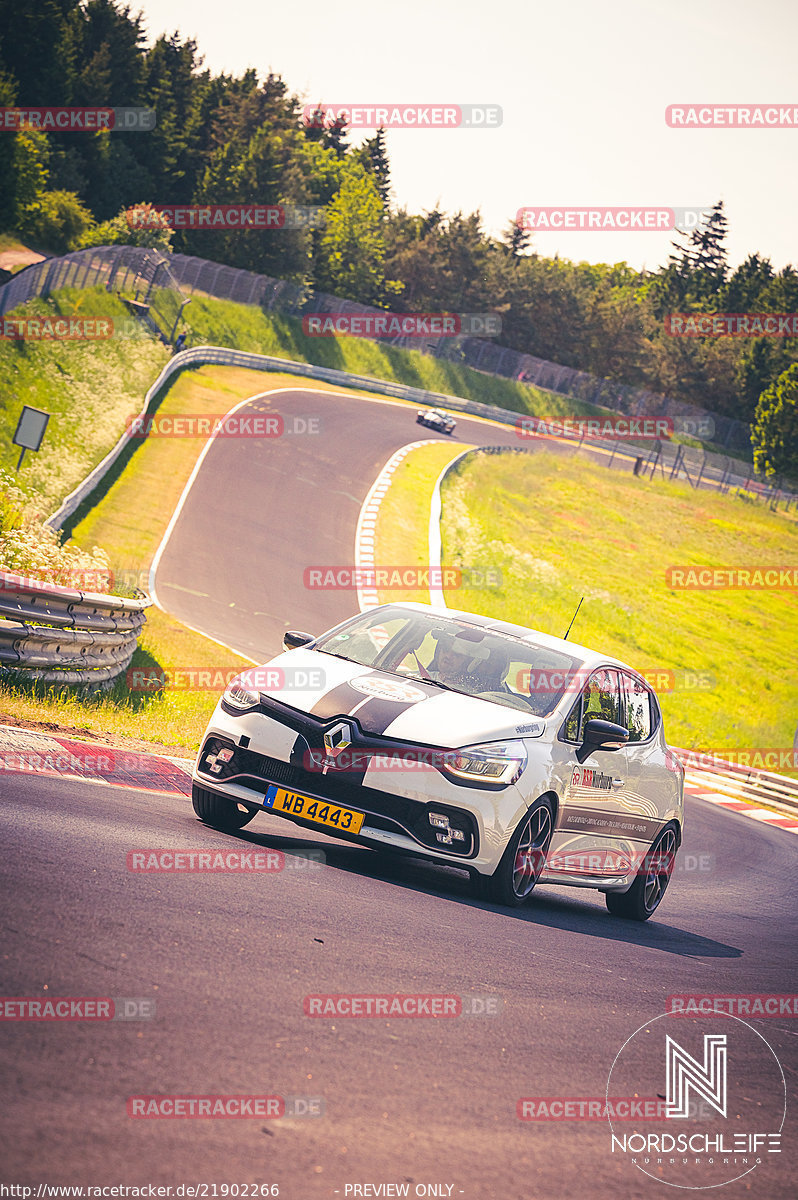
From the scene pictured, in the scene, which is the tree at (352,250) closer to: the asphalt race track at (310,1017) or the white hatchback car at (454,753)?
the white hatchback car at (454,753)

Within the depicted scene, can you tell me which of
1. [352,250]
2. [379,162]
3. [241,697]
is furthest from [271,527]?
[379,162]

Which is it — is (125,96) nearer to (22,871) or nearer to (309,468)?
(309,468)

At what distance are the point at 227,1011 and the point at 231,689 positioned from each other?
3.87 meters

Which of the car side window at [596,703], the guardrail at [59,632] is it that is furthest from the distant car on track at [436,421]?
the car side window at [596,703]

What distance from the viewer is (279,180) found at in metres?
74.8

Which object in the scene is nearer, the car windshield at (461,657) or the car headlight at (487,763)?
the car headlight at (487,763)

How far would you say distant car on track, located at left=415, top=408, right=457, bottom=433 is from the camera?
57.0 m

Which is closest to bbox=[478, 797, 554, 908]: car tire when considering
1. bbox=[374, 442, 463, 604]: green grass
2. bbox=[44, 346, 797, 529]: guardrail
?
bbox=[44, 346, 797, 529]: guardrail

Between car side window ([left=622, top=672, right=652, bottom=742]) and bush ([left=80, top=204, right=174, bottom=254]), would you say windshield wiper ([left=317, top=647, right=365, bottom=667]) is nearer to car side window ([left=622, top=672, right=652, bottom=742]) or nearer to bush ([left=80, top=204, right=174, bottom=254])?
car side window ([left=622, top=672, right=652, bottom=742])

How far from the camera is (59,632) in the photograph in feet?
37.3

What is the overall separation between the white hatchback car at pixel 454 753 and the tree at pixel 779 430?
243 ft

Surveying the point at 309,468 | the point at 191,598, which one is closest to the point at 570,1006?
the point at 191,598

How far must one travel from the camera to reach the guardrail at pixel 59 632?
1045 centimetres

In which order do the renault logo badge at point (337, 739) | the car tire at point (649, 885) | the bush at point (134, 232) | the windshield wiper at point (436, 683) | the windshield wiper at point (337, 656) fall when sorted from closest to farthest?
the renault logo badge at point (337, 739)
the windshield wiper at point (436, 683)
the windshield wiper at point (337, 656)
the car tire at point (649, 885)
the bush at point (134, 232)
